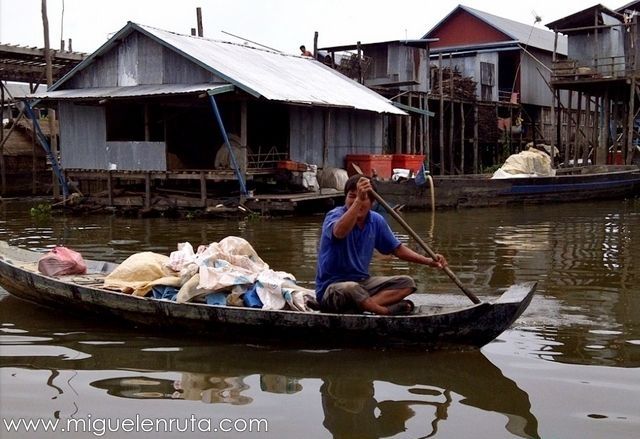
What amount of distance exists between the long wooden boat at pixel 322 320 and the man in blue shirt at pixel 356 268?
135 mm

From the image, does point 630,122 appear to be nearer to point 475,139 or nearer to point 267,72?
point 475,139

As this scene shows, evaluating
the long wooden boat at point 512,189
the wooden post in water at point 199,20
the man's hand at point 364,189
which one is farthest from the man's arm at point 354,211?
the wooden post in water at point 199,20

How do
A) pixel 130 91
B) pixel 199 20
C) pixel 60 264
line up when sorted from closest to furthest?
pixel 60 264 → pixel 130 91 → pixel 199 20

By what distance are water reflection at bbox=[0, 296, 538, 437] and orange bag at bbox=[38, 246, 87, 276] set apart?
1247mm

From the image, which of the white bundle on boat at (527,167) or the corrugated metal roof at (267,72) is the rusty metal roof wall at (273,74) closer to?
the corrugated metal roof at (267,72)

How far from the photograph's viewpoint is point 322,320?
568 centimetres

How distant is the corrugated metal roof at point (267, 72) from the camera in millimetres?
15977

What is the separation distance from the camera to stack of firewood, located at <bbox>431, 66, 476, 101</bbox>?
85.8 feet

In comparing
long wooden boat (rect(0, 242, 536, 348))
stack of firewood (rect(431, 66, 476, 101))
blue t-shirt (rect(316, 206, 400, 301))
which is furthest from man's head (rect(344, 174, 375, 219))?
stack of firewood (rect(431, 66, 476, 101))

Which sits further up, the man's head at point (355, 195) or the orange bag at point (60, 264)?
the man's head at point (355, 195)

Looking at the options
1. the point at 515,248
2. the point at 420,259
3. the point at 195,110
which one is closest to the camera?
the point at 420,259

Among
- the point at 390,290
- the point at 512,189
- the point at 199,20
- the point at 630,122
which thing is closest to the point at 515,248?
the point at 390,290

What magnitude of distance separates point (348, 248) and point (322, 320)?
565 mm

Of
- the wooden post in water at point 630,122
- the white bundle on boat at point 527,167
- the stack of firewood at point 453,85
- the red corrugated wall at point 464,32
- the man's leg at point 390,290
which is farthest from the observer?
the red corrugated wall at point 464,32
